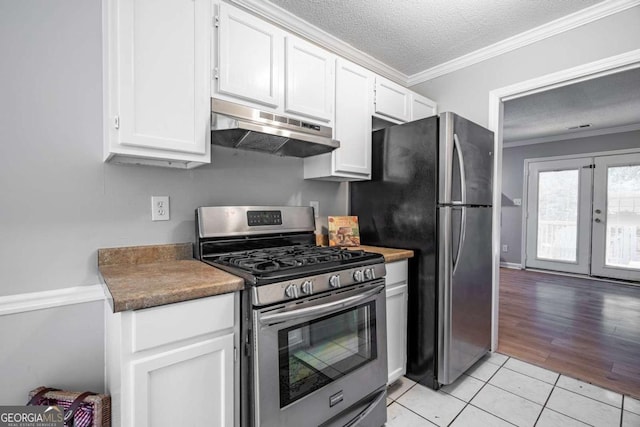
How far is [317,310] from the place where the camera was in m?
1.39

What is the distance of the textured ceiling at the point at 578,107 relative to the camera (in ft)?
11.0

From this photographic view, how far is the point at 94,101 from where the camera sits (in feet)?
4.90

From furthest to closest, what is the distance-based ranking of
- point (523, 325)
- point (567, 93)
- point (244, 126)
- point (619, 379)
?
point (567, 93)
point (523, 325)
point (619, 379)
point (244, 126)

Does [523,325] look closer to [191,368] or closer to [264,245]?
[264,245]

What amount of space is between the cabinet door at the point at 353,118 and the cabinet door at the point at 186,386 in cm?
136

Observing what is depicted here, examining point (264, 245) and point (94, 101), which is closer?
point (94, 101)

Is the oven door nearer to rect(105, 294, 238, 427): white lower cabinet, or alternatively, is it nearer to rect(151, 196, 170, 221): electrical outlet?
rect(105, 294, 238, 427): white lower cabinet

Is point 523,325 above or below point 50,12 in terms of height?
below

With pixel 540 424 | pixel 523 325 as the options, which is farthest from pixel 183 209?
pixel 523 325

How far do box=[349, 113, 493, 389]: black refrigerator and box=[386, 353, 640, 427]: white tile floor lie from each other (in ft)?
0.39

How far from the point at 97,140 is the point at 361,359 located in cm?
170

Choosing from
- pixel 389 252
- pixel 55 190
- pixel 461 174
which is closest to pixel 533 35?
pixel 461 174

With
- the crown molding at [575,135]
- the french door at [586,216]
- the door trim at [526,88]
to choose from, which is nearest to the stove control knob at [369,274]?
A: the door trim at [526,88]

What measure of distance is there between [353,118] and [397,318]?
54.4 inches
